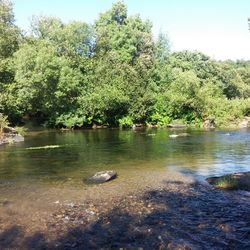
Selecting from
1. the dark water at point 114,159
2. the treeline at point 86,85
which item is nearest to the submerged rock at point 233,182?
the dark water at point 114,159

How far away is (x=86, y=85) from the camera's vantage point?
56344 mm

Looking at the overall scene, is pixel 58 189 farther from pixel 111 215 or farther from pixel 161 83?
pixel 161 83

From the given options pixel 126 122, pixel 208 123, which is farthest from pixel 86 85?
pixel 208 123

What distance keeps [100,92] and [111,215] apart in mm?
42564

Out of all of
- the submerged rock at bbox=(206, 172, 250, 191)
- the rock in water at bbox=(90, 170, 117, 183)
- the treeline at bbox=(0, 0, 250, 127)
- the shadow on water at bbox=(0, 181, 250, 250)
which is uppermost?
the treeline at bbox=(0, 0, 250, 127)

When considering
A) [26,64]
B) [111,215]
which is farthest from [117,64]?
[111,215]

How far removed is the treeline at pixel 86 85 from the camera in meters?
48.2

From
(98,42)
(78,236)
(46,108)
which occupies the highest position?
(98,42)

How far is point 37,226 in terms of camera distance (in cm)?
1120

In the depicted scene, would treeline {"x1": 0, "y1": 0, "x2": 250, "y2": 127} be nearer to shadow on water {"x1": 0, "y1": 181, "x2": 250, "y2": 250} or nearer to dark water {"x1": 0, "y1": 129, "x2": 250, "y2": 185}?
dark water {"x1": 0, "y1": 129, "x2": 250, "y2": 185}

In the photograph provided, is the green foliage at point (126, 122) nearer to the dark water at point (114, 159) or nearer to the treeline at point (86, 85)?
the treeline at point (86, 85)

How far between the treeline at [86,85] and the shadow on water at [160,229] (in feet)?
117

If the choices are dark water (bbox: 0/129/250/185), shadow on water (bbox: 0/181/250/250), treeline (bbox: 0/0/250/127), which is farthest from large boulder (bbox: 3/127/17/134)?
shadow on water (bbox: 0/181/250/250)

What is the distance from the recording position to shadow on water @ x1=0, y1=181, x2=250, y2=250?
31.8 ft
